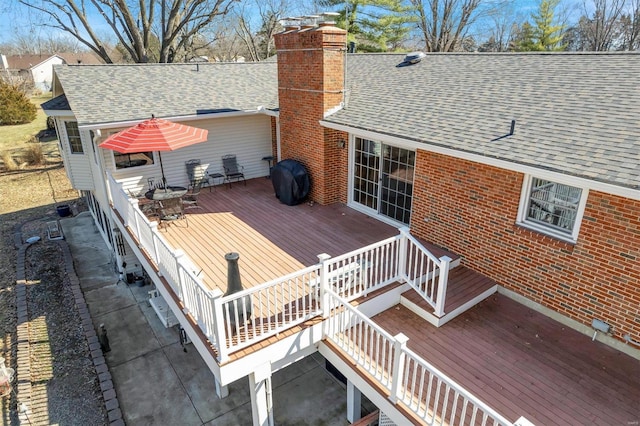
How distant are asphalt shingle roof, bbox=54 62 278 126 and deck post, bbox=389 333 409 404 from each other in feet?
28.2

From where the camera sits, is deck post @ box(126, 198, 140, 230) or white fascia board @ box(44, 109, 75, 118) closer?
deck post @ box(126, 198, 140, 230)

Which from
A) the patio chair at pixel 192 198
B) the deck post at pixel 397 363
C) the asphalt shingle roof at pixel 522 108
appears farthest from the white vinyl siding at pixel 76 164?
the deck post at pixel 397 363

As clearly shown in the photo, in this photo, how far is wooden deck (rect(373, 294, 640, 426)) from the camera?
4.79 metres

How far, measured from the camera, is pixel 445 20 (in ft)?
114

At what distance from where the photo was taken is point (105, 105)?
10289mm

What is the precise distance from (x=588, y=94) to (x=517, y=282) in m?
3.41

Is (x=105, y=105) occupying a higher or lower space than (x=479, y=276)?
higher

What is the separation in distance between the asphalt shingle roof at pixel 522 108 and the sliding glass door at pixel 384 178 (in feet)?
2.42

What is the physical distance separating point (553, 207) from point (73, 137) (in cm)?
1253

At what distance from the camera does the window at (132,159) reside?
10.5m

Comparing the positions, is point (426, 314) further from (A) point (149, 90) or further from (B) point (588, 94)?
(A) point (149, 90)

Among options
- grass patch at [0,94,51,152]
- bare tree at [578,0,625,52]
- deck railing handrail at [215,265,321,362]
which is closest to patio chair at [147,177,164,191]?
deck railing handrail at [215,265,321,362]

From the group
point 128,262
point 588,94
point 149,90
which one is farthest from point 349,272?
point 149,90

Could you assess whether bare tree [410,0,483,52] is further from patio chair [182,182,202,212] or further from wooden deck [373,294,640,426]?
wooden deck [373,294,640,426]
